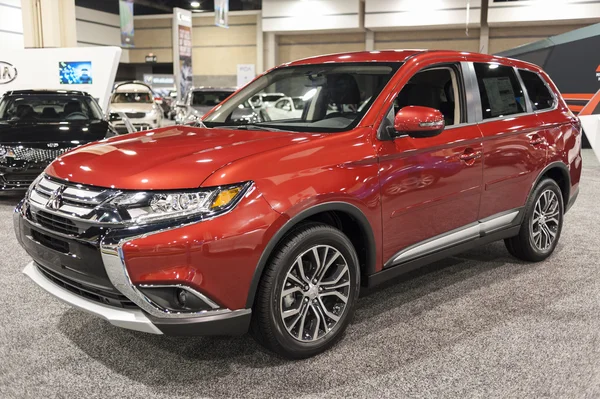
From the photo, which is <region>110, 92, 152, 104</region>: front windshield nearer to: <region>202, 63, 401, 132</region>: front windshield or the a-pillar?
the a-pillar

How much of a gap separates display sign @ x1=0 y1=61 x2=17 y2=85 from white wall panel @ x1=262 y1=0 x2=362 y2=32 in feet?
44.0

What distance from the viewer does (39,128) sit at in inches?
277

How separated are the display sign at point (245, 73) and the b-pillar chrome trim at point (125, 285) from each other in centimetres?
2595

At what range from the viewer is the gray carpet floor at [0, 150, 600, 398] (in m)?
2.64

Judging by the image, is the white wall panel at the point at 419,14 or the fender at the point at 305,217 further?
the white wall panel at the point at 419,14

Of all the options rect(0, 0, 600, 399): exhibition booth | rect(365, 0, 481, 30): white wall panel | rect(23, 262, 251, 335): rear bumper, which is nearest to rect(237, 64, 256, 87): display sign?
rect(365, 0, 481, 30): white wall panel

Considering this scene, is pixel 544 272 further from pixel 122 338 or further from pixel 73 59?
pixel 73 59

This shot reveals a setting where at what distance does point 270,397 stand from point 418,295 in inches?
63.6

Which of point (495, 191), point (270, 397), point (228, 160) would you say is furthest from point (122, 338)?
point (495, 191)

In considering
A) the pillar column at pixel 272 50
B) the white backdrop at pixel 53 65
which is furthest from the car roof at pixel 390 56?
the pillar column at pixel 272 50

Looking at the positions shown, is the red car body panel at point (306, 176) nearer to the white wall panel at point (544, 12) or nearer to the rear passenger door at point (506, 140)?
the rear passenger door at point (506, 140)

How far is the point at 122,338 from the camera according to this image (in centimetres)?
318

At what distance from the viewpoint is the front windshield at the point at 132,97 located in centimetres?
1677

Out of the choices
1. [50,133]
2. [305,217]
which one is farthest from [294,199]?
[50,133]
